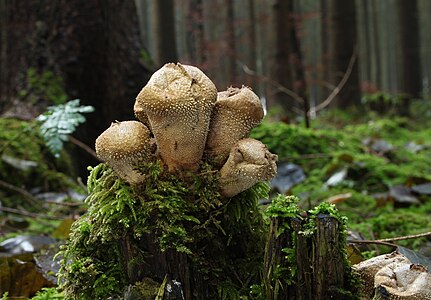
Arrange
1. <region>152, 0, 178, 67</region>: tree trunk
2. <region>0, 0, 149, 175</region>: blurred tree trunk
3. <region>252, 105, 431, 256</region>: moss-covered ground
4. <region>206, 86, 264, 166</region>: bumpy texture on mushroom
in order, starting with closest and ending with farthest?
<region>206, 86, 264, 166</region>: bumpy texture on mushroom < <region>252, 105, 431, 256</region>: moss-covered ground < <region>0, 0, 149, 175</region>: blurred tree trunk < <region>152, 0, 178, 67</region>: tree trunk

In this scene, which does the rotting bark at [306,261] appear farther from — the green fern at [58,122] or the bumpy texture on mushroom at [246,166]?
the green fern at [58,122]

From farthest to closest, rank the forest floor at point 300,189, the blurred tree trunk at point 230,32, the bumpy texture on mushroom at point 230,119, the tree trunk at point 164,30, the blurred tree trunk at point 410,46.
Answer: the blurred tree trunk at point 230,32, the blurred tree trunk at point 410,46, the tree trunk at point 164,30, the forest floor at point 300,189, the bumpy texture on mushroom at point 230,119

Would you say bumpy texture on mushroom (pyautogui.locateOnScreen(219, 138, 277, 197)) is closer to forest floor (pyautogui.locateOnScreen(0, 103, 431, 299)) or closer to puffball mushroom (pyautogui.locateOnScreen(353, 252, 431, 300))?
puffball mushroom (pyautogui.locateOnScreen(353, 252, 431, 300))

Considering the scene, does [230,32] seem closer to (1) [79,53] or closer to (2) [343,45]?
(2) [343,45]

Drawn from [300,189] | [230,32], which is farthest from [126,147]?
[230,32]

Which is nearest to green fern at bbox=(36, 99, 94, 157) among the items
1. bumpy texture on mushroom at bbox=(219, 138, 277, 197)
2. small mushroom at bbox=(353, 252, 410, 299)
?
bumpy texture on mushroom at bbox=(219, 138, 277, 197)

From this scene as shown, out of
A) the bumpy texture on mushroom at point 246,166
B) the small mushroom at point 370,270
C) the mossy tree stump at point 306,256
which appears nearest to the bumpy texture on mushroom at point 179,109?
the bumpy texture on mushroom at point 246,166
